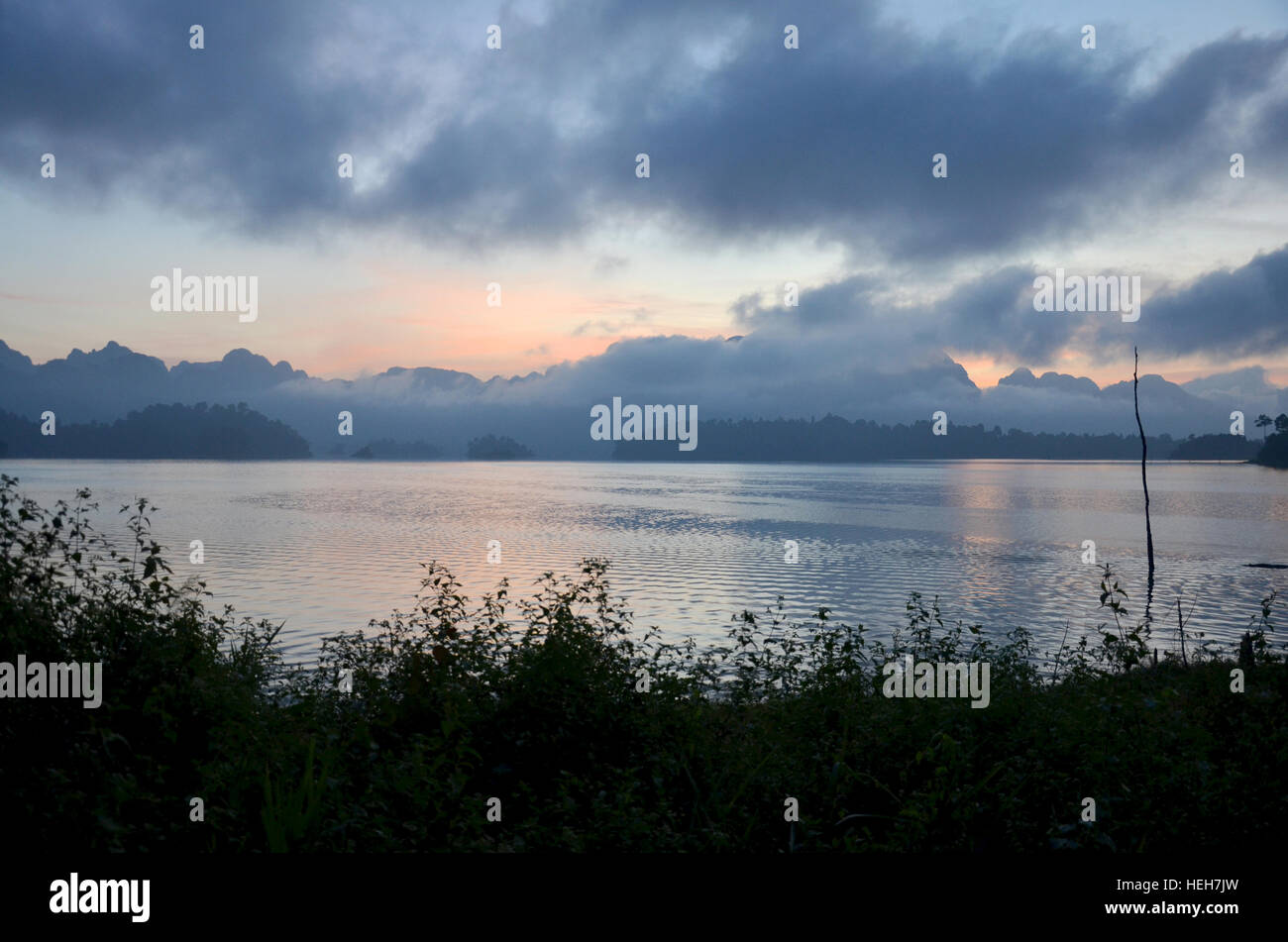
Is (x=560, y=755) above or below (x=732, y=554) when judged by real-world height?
above

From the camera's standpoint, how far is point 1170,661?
21.0m

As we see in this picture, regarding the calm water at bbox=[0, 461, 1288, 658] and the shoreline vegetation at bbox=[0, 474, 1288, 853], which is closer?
the shoreline vegetation at bbox=[0, 474, 1288, 853]

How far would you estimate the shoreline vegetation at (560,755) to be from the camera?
26.1ft

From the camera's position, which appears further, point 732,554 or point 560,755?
point 732,554

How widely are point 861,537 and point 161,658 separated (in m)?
63.0

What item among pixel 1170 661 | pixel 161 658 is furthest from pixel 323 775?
pixel 1170 661

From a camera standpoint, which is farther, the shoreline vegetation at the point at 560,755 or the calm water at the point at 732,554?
the calm water at the point at 732,554

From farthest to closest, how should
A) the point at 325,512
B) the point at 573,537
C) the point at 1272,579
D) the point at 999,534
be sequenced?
1. the point at 325,512
2. the point at 999,534
3. the point at 573,537
4. the point at 1272,579

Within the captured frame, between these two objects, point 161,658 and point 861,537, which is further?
point 861,537

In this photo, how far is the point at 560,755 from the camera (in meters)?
10.9

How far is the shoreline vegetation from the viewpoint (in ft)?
26.1

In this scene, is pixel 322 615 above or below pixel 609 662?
below
